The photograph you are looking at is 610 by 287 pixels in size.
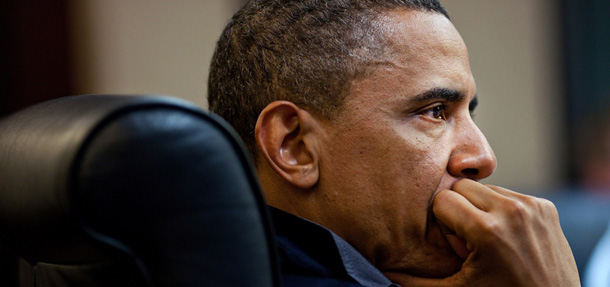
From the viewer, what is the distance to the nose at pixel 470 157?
1192mm

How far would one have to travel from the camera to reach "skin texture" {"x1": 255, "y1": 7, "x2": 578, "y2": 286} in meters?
1.16

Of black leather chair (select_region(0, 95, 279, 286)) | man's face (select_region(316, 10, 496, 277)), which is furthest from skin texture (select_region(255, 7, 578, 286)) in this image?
black leather chair (select_region(0, 95, 279, 286))

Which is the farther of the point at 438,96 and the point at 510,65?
the point at 510,65

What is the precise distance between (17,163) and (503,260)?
79 cm

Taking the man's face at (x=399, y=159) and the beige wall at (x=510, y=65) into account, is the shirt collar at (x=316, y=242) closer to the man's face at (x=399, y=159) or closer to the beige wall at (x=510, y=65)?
the man's face at (x=399, y=159)

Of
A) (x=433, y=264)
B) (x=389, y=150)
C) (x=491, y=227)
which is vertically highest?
(x=389, y=150)

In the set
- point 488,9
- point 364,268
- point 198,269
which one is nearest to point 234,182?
point 198,269

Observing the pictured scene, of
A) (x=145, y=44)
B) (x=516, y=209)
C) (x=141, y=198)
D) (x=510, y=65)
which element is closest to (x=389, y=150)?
(x=516, y=209)

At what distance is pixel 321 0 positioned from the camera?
127 cm

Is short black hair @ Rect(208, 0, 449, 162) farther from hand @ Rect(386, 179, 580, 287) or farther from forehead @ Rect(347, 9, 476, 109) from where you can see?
hand @ Rect(386, 179, 580, 287)

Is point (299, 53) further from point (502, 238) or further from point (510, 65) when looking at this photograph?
point (510, 65)

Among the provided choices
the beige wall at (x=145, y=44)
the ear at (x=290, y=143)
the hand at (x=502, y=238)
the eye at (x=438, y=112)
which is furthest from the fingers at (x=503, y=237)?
the beige wall at (x=145, y=44)

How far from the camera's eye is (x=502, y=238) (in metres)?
1.10

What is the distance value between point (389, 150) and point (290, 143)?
188 mm
